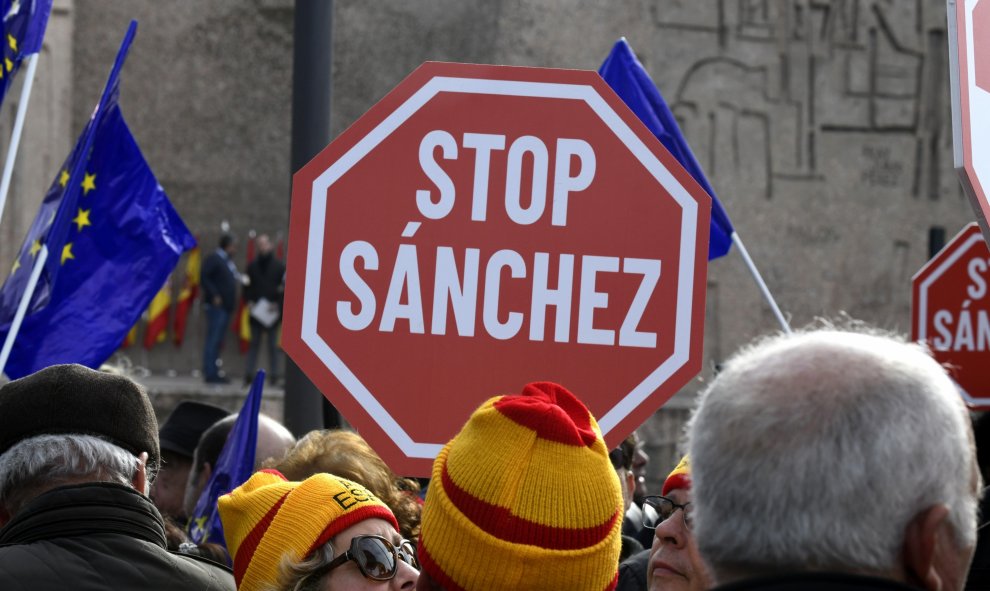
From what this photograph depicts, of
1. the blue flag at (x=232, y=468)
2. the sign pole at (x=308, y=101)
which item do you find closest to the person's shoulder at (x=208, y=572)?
the blue flag at (x=232, y=468)

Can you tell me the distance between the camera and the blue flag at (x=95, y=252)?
13.4ft

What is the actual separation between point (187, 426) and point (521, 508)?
2725mm

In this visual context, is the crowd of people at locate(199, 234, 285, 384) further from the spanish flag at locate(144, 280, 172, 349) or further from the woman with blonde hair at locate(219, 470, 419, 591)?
the woman with blonde hair at locate(219, 470, 419, 591)

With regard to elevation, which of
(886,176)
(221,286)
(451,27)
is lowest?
(221,286)

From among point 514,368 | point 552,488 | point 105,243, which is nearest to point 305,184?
point 514,368

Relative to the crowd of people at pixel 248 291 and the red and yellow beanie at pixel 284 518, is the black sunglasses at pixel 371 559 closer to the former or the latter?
the red and yellow beanie at pixel 284 518

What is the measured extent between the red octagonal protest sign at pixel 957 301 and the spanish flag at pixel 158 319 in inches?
451

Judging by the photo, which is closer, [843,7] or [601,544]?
[601,544]

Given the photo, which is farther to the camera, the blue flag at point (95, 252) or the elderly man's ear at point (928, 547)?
the blue flag at point (95, 252)

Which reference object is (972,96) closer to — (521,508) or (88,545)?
(521,508)

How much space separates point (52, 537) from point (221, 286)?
12308mm

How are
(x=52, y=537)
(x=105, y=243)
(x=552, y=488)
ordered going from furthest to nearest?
1. (x=105, y=243)
2. (x=52, y=537)
3. (x=552, y=488)

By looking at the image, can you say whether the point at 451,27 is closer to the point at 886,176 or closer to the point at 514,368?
the point at 886,176

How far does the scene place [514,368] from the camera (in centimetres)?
240
